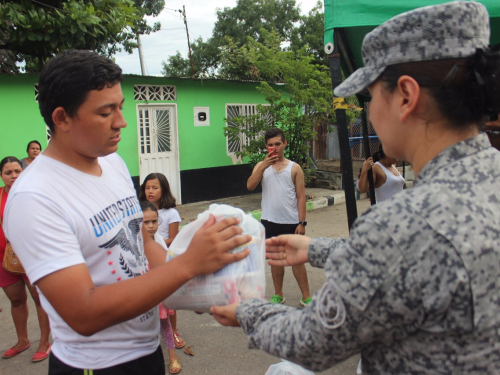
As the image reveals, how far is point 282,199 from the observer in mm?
4660

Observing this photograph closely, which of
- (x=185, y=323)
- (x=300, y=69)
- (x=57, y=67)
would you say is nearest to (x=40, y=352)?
(x=185, y=323)

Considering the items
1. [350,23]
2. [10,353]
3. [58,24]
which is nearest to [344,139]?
[350,23]

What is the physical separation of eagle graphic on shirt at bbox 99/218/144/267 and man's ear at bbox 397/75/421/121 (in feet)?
3.27

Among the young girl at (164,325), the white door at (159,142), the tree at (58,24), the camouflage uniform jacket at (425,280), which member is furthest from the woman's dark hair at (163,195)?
the white door at (159,142)

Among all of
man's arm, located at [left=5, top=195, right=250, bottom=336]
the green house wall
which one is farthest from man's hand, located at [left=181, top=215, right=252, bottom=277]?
the green house wall

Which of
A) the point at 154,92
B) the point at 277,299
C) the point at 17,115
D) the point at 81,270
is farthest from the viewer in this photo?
the point at 154,92

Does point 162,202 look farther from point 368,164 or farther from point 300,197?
point 368,164

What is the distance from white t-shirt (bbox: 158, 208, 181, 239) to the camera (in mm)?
3945

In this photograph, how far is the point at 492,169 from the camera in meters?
1.01

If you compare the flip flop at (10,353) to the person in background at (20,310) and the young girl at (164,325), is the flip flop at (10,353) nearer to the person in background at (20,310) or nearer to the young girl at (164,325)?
the person in background at (20,310)

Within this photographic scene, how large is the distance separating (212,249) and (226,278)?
0.37 feet

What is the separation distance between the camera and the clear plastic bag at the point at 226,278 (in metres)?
1.35

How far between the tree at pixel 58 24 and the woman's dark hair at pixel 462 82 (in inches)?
256

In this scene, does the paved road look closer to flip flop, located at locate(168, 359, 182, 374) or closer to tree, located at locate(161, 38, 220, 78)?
flip flop, located at locate(168, 359, 182, 374)
